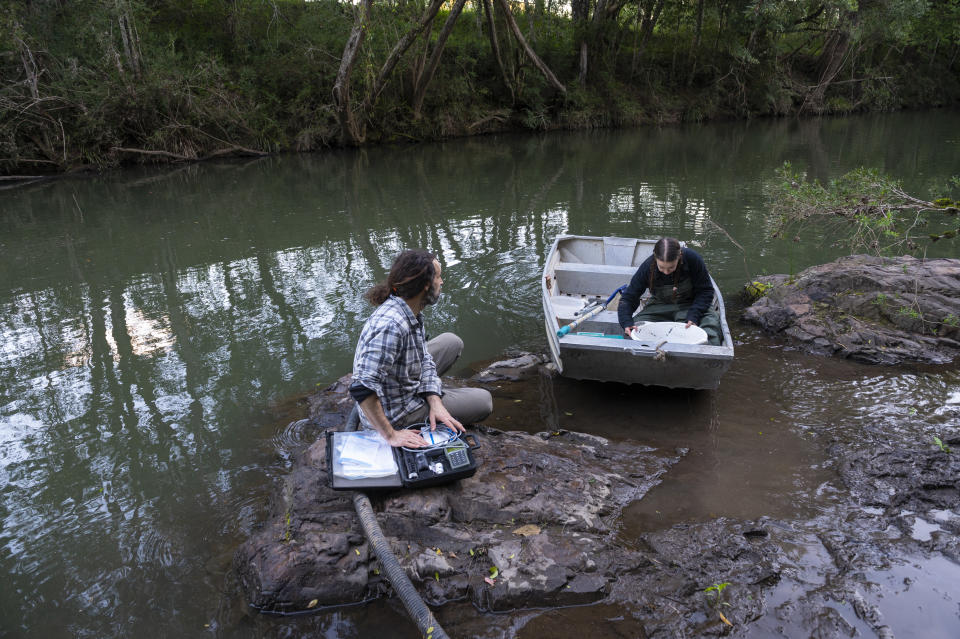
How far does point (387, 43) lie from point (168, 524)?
1809cm

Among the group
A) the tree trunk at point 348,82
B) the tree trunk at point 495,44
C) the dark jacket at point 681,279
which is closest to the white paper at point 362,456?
the dark jacket at point 681,279

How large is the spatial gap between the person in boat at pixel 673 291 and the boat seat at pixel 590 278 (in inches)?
43.3

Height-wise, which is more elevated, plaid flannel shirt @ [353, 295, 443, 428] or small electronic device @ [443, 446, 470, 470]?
plaid flannel shirt @ [353, 295, 443, 428]

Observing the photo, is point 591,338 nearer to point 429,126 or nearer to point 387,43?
point 387,43

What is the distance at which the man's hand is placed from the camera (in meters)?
3.22

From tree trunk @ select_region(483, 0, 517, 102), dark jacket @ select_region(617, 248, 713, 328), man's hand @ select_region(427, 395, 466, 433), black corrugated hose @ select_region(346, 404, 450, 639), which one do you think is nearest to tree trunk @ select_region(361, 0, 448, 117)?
tree trunk @ select_region(483, 0, 517, 102)

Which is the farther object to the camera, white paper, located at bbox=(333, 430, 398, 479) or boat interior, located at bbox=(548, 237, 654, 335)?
boat interior, located at bbox=(548, 237, 654, 335)

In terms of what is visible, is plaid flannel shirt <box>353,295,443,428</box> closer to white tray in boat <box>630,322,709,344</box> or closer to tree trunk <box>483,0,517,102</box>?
white tray in boat <box>630,322,709,344</box>

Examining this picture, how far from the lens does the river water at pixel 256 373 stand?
11.0ft

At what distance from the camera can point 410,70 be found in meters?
20.5

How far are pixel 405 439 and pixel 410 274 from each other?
2.84ft

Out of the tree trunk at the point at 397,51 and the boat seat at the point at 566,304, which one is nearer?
the boat seat at the point at 566,304

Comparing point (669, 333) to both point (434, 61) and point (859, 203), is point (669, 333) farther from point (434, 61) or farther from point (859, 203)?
point (434, 61)

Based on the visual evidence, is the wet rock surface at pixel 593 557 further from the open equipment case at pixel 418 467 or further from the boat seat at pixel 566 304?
the boat seat at pixel 566 304
